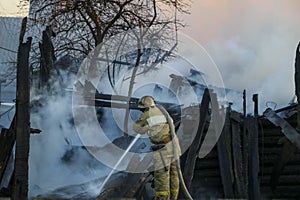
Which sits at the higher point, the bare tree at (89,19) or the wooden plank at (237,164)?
the bare tree at (89,19)

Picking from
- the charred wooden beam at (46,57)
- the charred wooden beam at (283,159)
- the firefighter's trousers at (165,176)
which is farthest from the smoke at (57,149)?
the charred wooden beam at (283,159)

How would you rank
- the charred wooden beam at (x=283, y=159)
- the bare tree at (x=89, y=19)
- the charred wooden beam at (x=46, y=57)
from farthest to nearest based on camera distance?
the bare tree at (x=89, y=19)
the charred wooden beam at (x=46, y=57)
the charred wooden beam at (x=283, y=159)

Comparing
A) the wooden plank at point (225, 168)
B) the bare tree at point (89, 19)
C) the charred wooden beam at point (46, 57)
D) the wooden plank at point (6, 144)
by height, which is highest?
the bare tree at point (89, 19)

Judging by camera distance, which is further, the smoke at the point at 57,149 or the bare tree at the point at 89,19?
the bare tree at the point at 89,19

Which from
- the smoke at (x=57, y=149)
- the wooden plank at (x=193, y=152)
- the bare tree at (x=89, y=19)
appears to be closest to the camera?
the wooden plank at (x=193, y=152)

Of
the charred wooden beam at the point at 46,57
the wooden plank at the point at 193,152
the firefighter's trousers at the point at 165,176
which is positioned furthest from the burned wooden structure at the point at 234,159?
the charred wooden beam at the point at 46,57

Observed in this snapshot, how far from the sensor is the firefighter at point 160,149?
6461mm

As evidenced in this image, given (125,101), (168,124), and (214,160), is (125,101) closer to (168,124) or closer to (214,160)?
(214,160)

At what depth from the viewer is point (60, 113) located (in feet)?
33.1

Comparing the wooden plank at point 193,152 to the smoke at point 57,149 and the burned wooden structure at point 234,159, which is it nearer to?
the burned wooden structure at point 234,159

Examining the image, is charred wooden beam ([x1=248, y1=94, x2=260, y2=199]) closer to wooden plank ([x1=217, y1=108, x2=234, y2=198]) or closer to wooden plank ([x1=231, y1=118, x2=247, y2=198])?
wooden plank ([x1=231, y1=118, x2=247, y2=198])

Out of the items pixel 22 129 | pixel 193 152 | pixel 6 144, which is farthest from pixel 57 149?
pixel 22 129

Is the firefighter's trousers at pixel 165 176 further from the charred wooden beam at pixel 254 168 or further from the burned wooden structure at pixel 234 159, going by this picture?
the charred wooden beam at pixel 254 168

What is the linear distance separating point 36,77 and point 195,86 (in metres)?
4.96
